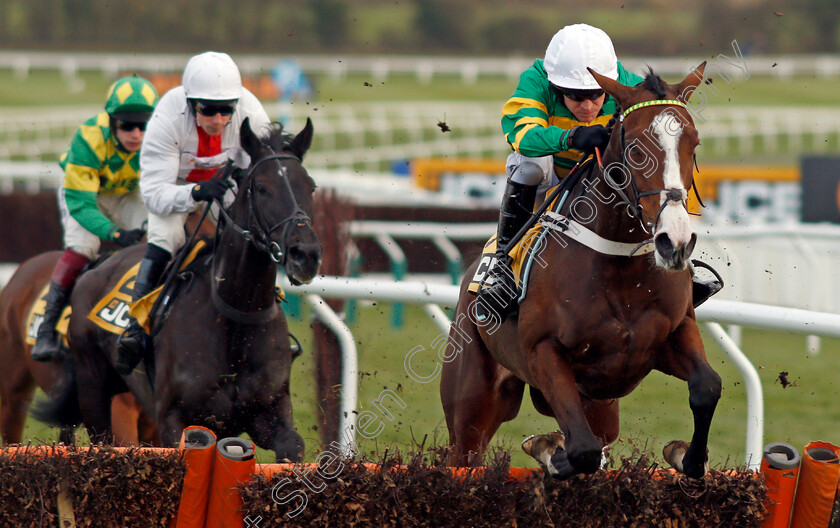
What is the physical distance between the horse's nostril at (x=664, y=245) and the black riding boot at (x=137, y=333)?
96.1 inches

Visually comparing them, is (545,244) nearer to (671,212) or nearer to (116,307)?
(671,212)

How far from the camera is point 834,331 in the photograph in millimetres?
3641

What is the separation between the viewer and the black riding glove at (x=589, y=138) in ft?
10.9

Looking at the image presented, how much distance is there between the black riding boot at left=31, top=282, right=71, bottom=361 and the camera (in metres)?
5.39

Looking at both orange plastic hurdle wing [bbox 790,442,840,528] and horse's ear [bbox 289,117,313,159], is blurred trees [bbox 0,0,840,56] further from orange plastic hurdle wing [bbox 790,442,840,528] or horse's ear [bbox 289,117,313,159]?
orange plastic hurdle wing [bbox 790,442,840,528]

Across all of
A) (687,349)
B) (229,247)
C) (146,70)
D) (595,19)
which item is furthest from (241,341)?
(595,19)

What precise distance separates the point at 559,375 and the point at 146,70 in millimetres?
26810

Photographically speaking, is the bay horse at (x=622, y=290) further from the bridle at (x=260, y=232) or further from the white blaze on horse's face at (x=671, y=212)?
the bridle at (x=260, y=232)

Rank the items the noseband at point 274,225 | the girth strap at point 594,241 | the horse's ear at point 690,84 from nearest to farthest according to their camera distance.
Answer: the horse's ear at point 690,84
the girth strap at point 594,241
the noseband at point 274,225

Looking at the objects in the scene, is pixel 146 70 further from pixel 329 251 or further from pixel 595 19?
pixel 329 251

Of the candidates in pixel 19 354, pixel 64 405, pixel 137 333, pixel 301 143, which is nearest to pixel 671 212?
pixel 301 143

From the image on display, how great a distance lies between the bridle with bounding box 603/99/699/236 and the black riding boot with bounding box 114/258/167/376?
7.19ft

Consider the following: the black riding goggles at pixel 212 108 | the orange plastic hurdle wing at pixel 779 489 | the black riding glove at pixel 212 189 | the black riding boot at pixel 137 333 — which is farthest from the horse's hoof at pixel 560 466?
the black riding goggles at pixel 212 108

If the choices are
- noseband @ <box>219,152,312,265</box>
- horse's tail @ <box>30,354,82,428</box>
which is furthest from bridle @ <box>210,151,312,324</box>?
horse's tail @ <box>30,354,82,428</box>
